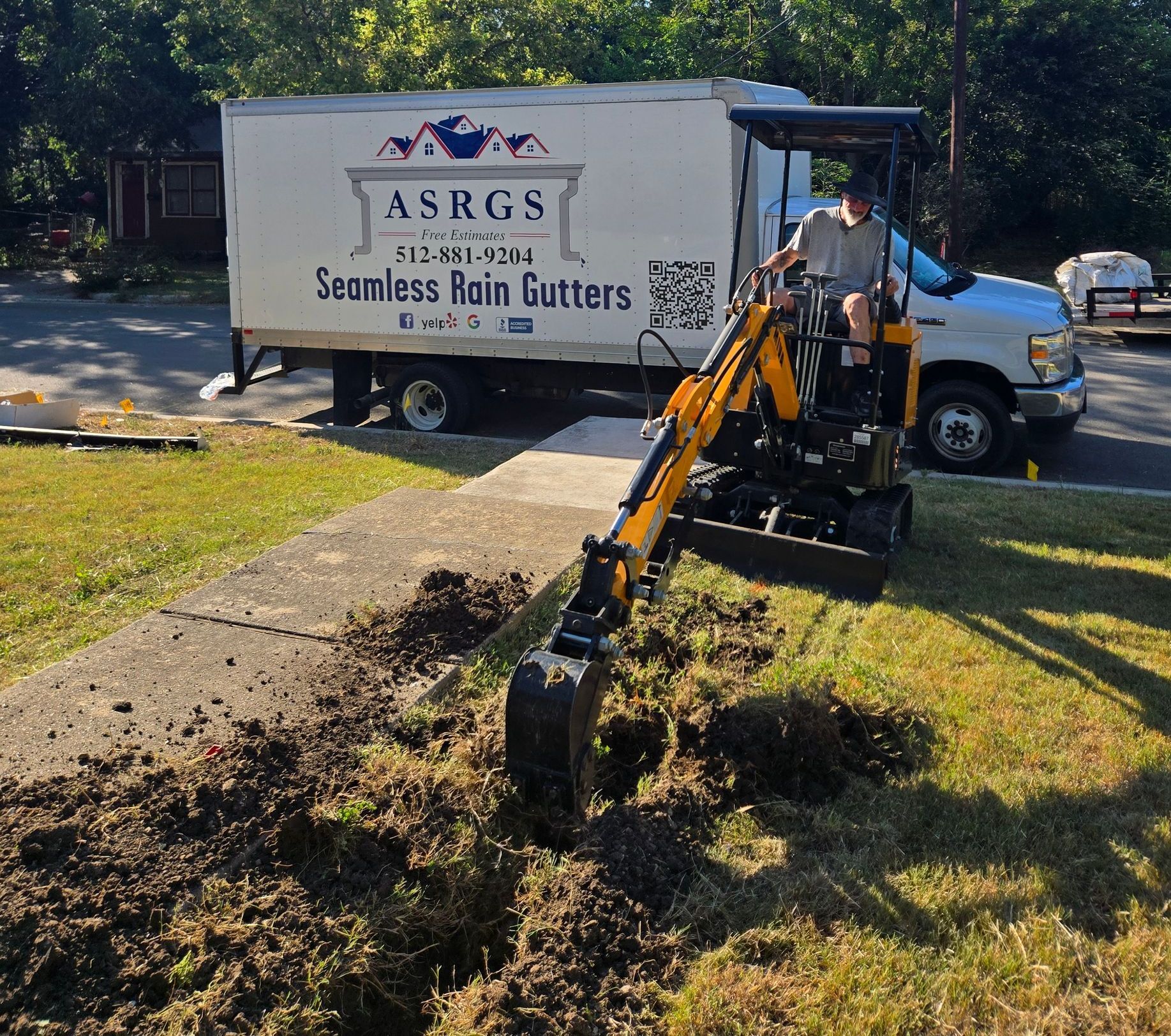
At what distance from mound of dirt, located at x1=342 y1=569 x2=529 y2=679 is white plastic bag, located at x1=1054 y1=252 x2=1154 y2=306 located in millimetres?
17448

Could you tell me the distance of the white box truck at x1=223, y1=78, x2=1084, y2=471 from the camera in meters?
10.3

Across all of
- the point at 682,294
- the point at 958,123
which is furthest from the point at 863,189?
the point at 958,123

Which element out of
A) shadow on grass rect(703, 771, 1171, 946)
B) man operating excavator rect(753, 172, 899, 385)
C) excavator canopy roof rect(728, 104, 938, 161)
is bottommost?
shadow on grass rect(703, 771, 1171, 946)

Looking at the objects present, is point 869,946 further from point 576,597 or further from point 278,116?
point 278,116

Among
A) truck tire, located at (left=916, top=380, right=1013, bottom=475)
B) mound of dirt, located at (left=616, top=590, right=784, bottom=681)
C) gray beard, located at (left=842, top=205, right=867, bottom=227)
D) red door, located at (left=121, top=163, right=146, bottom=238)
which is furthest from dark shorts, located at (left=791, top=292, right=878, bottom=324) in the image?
red door, located at (left=121, top=163, right=146, bottom=238)

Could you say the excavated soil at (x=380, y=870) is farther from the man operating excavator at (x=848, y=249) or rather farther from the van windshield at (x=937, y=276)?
the van windshield at (x=937, y=276)

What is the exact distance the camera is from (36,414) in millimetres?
11391

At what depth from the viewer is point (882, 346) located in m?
6.74

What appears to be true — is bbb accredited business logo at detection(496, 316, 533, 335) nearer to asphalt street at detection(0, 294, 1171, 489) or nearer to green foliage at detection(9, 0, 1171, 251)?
asphalt street at detection(0, 294, 1171, 489)

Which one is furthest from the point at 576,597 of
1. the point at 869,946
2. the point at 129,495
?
the point at 129,495

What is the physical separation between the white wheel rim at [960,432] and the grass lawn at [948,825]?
10.5 ft

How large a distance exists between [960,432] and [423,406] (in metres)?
5.49

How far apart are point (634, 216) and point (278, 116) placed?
405cm

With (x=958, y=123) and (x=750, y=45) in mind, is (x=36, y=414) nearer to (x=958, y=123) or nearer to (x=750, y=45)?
(x=958, y=123)
